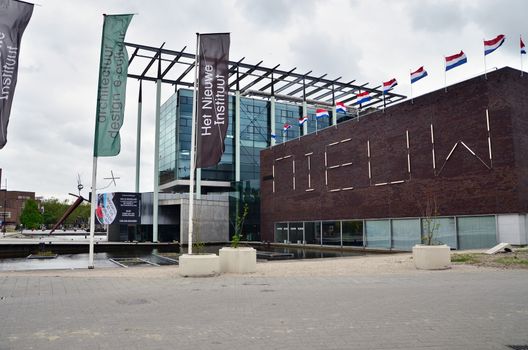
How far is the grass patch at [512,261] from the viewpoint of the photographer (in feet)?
57.1

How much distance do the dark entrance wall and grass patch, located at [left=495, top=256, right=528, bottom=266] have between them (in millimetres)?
8456

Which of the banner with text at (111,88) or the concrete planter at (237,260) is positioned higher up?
the banner with text at (111,88)

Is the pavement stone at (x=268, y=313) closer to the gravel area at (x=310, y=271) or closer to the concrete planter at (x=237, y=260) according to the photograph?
the gravel area at (x=310, y=271)

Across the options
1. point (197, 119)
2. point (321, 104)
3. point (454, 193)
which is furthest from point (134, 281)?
point (321, 104)

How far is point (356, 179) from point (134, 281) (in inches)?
1034

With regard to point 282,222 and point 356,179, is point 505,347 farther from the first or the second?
point 282,222

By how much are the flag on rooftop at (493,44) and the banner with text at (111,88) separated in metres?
20.1

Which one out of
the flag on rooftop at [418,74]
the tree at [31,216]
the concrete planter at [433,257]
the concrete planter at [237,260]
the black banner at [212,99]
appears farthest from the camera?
the tree at [31,216]

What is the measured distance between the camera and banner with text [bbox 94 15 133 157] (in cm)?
1892

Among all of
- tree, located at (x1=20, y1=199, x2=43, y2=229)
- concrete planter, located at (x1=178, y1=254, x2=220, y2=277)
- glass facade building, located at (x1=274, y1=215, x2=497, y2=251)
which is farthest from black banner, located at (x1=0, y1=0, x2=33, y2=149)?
tree, located at (x1=20, y1=199, x2=43, y2=229)

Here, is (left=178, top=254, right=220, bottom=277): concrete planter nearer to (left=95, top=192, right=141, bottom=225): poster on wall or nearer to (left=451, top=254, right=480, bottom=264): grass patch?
(left=451, top=254, right=480, bottom=264): grass patch

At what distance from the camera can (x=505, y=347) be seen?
626 cm

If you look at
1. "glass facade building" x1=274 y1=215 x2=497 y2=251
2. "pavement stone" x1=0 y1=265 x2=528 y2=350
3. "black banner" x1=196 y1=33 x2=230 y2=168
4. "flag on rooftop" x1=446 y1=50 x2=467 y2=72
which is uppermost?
"flag on rooftop" x1=446 y1=50 x2=467 y2=72

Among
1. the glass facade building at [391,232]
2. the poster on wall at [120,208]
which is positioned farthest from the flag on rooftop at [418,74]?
the poster on wall at [120,208]
